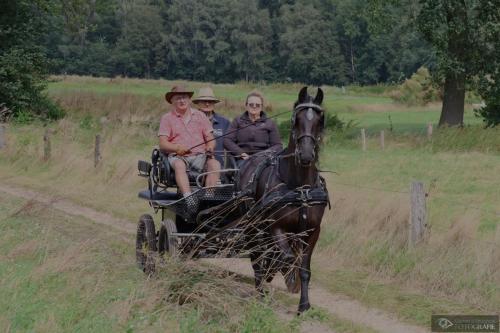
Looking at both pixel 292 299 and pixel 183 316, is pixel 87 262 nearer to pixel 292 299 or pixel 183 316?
pixel 183 316

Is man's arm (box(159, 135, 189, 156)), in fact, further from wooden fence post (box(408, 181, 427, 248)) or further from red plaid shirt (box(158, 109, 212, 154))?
wooden fence post (box(408, 181, 427, 248))

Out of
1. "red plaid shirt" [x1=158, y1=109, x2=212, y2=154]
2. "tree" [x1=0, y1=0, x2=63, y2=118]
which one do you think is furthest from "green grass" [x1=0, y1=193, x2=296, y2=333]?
"tree" [x1=0, y1=0, x2=63, y2=118]

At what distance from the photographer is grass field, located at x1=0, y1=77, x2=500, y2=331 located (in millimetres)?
8656

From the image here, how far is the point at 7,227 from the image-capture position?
10188mm

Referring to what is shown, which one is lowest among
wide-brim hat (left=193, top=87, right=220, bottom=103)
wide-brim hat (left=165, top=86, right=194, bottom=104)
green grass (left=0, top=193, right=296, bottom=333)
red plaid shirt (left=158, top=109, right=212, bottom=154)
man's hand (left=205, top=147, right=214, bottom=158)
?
green grass (left=0, top=193, right=296, bottom=333)

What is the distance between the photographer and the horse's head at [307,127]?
23.7 ft

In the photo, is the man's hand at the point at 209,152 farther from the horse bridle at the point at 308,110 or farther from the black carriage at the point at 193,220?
the horse bridle at the point at 308,110

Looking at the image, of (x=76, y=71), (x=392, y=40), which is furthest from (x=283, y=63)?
(x=76, y=71)

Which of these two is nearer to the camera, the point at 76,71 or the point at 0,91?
the point at 0,91

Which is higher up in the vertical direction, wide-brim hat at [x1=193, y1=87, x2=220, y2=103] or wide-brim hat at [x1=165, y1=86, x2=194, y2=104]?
wide-brim hat at [x1=165, y1=86, x2=194, y2=104]

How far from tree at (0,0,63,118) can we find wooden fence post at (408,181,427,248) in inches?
839

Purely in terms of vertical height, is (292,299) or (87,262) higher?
(87,262)

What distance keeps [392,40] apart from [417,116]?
48600mm

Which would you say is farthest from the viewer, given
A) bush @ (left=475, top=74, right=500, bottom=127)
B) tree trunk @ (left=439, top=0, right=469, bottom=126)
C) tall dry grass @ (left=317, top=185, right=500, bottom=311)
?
tree trunk @ (left=439, top=0, right=469, bottom=126)
